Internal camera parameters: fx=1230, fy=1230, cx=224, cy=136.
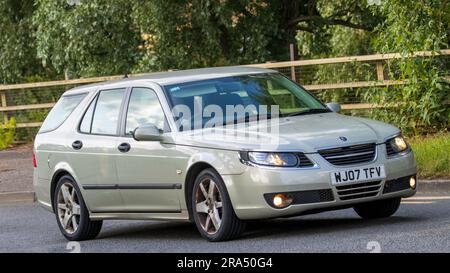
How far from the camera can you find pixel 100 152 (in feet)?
39.1

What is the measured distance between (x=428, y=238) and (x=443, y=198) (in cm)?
356

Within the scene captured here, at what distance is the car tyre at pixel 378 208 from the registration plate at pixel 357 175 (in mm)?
833

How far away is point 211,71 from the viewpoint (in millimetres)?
12016

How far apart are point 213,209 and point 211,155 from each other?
1.53 ft

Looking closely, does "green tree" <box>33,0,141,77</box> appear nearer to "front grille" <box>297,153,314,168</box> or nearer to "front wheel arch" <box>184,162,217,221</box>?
"front wheel arch" <box>184,162,217,221</box>

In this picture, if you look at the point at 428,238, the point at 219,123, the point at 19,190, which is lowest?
the point at 19,190

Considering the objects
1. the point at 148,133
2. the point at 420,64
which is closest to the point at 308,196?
the point at 148,133

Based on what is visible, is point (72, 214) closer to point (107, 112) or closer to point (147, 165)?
point (107, 112)

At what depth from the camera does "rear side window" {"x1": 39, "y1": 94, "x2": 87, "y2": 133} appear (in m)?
12.9

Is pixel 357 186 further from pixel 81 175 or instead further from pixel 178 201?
pixel 81 175

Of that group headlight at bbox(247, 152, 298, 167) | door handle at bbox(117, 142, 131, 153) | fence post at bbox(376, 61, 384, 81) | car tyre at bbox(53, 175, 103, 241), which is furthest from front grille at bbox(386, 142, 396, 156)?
fence post at bbox(376, 61, 384, 81)

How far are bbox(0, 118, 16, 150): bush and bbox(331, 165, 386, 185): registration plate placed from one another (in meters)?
17.0

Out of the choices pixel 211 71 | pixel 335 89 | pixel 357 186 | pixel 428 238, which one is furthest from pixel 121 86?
pixel 335 89

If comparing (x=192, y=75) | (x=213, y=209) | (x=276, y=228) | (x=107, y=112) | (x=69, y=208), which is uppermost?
(x=192, y=75)
